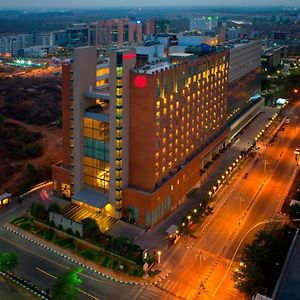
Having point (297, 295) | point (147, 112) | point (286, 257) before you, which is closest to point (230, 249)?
point (286, 257)

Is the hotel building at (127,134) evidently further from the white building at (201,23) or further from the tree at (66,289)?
the white building at (201,23)

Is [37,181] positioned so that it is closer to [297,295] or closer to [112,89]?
[112,89]

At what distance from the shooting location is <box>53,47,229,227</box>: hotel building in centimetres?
4509

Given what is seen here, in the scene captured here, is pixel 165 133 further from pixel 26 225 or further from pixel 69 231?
pixel 26 225

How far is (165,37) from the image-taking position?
227ft

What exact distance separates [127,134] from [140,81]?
5953mm

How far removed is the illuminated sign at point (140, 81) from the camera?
146 feet

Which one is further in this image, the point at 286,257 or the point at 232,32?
the point at 232,32

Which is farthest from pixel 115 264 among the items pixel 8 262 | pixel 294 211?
pixel 294 211

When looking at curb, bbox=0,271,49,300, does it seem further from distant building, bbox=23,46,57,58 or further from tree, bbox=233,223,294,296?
distant building, bbox=23,46,57,58

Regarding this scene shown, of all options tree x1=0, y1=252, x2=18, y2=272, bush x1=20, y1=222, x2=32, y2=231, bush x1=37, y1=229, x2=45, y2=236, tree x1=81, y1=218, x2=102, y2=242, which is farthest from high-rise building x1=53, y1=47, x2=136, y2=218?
tree x1=0, y1=252, x2=18, y2=272

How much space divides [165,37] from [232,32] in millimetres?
93965

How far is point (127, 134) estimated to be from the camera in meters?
46.7

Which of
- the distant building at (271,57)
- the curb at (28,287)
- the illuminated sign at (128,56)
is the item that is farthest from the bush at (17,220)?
the distant building at (271,57)
